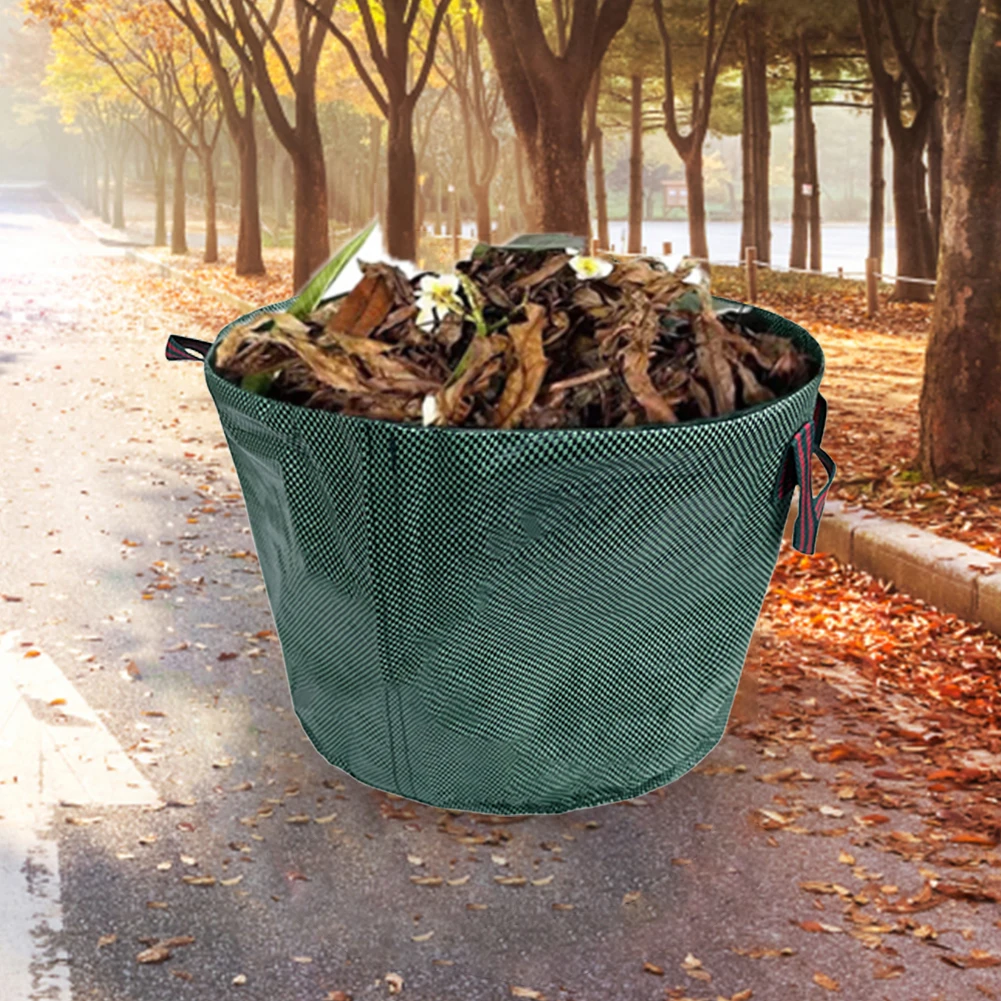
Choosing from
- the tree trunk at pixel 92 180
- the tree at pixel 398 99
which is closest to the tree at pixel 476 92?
the tree at pixel 398 99

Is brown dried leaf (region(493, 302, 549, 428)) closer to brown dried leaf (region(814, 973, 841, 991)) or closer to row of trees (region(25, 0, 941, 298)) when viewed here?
brown dried leaf (region(814, 973, 841, 991))

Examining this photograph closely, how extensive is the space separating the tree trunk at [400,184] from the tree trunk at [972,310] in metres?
9.74

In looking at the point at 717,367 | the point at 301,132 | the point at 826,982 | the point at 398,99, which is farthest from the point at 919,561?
the point at 301,132

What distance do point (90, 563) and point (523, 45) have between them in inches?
296

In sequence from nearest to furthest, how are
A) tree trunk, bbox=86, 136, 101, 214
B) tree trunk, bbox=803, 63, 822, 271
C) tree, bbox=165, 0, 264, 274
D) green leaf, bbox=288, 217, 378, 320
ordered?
green leaf, bbox=288, 217, 378, 320 → tree, bbox=165, 0, 264, 274 → tree trunk, bbox=803, 63, 822, 271 → tree trunk, bbox=86, 136, 101, 214

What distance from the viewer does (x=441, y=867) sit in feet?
9.41

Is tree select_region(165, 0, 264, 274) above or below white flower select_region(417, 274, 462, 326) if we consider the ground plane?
above

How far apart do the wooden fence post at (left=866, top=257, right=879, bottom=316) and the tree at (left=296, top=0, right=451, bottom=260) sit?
15.6 ft

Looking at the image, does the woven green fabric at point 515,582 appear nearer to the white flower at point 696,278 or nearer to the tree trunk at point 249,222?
the white flower at point 696,278

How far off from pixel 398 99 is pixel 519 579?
43.4 ft

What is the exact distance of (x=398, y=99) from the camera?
587 inches

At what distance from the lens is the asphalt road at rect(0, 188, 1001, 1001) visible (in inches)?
98.1

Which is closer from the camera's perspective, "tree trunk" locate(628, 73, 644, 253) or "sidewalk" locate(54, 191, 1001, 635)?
"sidewalk" locate(54, 191, 1001, 635)

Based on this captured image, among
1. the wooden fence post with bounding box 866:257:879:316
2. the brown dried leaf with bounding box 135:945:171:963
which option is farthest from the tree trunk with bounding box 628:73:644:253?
the brown dried leaf with bounding box 135:945:171:963
